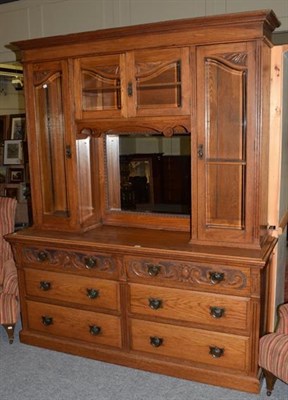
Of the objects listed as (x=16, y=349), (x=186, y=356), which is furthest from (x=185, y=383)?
(x=16, y=349)

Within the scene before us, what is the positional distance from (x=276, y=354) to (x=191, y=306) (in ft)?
1.76

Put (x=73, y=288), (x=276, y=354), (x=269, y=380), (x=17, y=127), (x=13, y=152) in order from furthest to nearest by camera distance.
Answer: (x=17, y=127) < (x=13, y=152) < (x=73, y=288) < (x=269, y=380) < (x=276, y=354)

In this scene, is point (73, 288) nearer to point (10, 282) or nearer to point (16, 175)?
point (10, 282)

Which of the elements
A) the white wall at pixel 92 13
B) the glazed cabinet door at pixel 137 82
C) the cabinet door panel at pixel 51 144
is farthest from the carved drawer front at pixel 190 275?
the white wall at pixel 92 13

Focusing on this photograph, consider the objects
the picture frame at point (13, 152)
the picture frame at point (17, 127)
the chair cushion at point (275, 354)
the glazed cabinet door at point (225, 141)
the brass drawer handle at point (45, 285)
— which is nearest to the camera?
the chair cushion at point (275, 354)

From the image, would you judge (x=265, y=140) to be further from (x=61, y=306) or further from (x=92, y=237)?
(x=61, y=306)

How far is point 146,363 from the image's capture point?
9.04 ft

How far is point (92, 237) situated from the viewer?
2875 millimetres

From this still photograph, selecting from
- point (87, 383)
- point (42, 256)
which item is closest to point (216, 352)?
point (87, 383)

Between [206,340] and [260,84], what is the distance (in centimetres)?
150

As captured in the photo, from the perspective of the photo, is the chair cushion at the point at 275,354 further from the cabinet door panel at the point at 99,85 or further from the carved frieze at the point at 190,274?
the cabinet door panel at the point at 99,85

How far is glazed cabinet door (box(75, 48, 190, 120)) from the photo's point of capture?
8.32ft

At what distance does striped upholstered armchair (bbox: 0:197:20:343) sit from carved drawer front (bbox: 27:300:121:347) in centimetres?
12

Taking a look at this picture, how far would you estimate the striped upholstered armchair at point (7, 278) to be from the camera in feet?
10.1
